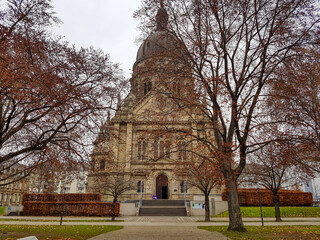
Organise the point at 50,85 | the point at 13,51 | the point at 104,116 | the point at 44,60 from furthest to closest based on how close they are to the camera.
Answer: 1. the point at 104,116
2. the point at 44,60
3. the point at 13,51
4. the point at 50,85

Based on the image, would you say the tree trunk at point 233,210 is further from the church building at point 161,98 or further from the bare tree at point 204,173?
the church building at point 161,98

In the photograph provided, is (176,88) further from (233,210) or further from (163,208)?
(163,208)

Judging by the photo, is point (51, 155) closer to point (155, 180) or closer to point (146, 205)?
point (146, 205)

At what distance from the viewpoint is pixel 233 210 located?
12.7 meters

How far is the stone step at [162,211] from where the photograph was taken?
88.3 feet

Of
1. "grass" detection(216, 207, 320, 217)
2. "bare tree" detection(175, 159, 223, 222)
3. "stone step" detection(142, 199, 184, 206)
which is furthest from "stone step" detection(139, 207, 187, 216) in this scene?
"bare tree" detection(175, 159, 223, 222)

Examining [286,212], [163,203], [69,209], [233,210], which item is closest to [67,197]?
[69,209]

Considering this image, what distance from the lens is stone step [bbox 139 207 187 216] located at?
88.3 feet

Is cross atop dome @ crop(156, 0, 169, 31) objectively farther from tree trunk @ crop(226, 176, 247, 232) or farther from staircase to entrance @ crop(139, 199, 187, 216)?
staircase to entrance @ crop(139, 199, 187, 216)

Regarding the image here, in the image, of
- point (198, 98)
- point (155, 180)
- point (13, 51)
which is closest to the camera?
point (13, 51)

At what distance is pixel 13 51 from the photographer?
32.9 ft

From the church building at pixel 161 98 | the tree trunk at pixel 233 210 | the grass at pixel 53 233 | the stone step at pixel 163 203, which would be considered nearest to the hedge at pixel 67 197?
the stone step at pixel 163 203

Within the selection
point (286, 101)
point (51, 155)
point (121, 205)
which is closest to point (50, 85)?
point (51, 155)

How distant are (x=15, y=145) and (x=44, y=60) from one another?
5.78 metres
